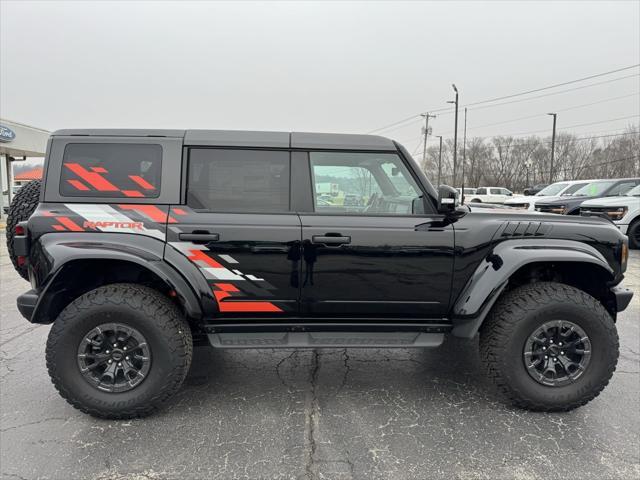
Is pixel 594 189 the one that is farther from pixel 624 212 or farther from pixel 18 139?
pixel 18 139

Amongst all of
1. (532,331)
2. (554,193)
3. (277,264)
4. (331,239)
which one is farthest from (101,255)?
(554,193)

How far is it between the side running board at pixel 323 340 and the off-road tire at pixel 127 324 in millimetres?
314

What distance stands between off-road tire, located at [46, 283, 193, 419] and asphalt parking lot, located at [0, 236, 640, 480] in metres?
0.14

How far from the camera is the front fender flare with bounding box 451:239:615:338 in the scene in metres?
2.86

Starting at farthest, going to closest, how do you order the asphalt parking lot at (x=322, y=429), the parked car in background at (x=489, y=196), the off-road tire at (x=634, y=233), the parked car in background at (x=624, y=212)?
the parked car in background at (x=489, y=196)
the off-road tire at (x=634, y=233)
the parked car in background at (x=624, y=212)
the asphalt parking lot at (x=322, y=429)

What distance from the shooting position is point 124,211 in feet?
9.21

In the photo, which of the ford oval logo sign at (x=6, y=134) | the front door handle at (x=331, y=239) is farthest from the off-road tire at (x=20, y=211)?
the ford oval logo sign at (x=6, y=134)

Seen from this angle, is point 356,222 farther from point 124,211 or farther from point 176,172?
point 124,211

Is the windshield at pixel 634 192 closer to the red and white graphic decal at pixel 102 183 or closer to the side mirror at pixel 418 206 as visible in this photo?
the side mirror at pixel 418 206

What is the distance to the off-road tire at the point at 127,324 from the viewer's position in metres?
2.71

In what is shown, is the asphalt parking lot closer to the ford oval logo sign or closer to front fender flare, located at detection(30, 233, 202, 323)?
front fender flare, located at detection(30, 233, 202, 323)

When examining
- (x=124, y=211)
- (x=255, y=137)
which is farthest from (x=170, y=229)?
(x=255, y=137)

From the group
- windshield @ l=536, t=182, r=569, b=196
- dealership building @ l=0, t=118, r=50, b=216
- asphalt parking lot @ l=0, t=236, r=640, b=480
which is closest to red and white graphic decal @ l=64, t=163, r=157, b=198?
asphalt parking lot @ l=0, t=236, r=640, b=480

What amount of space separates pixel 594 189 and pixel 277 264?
1273cm
